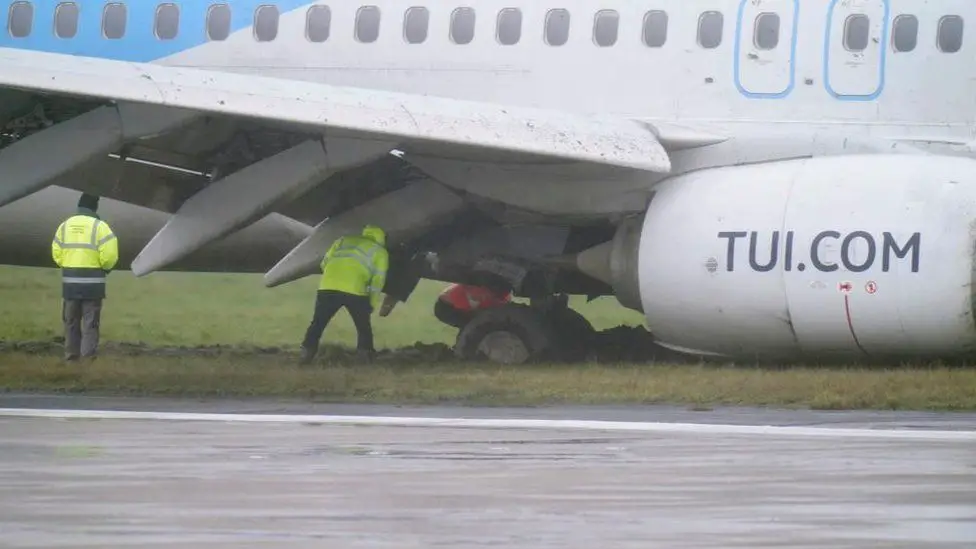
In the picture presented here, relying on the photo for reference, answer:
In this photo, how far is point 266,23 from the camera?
720 inches

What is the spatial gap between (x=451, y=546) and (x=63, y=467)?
3054 mm

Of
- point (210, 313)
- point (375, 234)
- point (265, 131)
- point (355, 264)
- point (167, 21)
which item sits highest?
point (167, 21)

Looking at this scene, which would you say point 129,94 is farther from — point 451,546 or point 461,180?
point 451,546

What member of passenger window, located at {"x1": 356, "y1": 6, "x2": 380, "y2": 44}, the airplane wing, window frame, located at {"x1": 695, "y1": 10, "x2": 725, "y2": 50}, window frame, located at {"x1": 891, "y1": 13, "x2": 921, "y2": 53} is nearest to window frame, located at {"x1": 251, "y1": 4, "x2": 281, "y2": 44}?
passenger window, located at {"x1": 356, "y1": 6, "x2": 380, "y2": 44}

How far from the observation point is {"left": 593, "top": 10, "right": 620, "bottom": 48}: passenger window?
17469 millimetres

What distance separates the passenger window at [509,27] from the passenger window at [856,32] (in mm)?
2645

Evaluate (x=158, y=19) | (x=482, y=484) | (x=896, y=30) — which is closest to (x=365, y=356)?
(x=158, y=19)

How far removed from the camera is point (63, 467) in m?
9.84

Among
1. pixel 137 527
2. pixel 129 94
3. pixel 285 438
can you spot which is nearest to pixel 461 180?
pixel 129 94

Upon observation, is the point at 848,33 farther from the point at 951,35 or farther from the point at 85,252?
the point at 85,252

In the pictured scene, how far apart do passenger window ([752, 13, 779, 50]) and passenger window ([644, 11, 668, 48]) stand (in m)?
0.75

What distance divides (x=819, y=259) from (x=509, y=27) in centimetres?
371

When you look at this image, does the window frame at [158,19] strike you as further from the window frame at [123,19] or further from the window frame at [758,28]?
the window frame at [758,28]

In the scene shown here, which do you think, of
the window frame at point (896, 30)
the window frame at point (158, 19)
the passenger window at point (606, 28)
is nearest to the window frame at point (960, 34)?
the window frame at point (896, 30)
